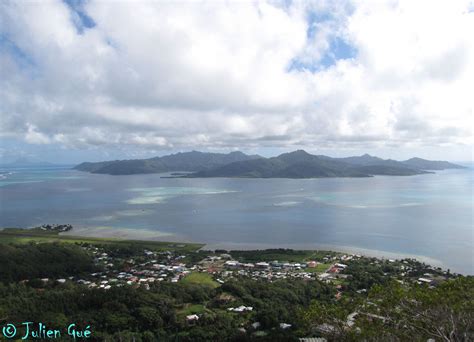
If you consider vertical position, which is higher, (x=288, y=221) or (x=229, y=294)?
(x=288, y=221)

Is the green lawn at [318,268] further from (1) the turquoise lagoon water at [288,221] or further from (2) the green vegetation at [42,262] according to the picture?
(2) the green vegetation at [42,262]

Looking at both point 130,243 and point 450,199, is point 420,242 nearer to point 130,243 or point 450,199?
point 130,243

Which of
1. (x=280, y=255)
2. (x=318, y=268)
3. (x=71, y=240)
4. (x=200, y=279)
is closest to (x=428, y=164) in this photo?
(x=280, y=255)

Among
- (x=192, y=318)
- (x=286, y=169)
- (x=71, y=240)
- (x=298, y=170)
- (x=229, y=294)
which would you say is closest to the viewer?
(x=192, y=318)

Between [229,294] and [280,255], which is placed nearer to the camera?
[229,294]

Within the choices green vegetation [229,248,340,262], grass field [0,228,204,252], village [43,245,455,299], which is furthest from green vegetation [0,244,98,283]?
green vegetation [229,248,340,262]

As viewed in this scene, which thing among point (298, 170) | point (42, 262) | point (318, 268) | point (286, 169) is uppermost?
point (286, 169)

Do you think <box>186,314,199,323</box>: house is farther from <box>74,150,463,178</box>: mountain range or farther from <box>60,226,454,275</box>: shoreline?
<box>74,150,463,178</box>: mountain range

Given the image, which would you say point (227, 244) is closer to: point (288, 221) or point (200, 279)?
point (200, 279)
